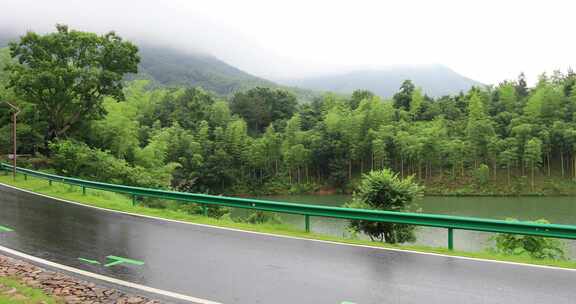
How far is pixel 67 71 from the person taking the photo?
83.9 ft

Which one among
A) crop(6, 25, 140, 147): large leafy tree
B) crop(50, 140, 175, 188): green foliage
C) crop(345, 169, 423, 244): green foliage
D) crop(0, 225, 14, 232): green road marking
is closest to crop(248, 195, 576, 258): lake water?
crop(345, 169, 423, 244): green foliage

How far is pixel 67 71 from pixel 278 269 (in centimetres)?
2409

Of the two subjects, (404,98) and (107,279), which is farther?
(404,98)

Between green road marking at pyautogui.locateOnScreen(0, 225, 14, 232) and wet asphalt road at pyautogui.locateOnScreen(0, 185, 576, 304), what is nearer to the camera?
Result: wet asphalt road at pyautogui.locateOnScreen(0, 185, 576, 304)

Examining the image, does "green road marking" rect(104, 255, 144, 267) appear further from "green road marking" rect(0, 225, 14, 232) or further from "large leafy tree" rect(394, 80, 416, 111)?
"large leafy tree" rect(394, 80, 416, 111)

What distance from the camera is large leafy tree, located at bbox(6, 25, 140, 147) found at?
2534 centimetres

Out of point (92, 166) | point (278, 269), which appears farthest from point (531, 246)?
point (92, 166)

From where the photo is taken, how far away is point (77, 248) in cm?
800

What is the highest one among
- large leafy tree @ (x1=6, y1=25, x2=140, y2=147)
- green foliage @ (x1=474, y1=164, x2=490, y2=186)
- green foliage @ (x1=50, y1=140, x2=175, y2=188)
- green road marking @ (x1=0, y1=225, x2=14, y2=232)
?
large leafy tree @ (x1=6, y1=25, x2=140, y2=147)

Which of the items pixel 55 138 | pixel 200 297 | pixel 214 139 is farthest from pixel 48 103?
pixel 214 139

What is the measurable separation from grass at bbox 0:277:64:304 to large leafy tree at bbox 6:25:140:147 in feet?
73.5

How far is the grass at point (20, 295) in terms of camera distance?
17.1 ft

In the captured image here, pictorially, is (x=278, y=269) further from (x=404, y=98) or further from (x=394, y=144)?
(x=404, y=98)

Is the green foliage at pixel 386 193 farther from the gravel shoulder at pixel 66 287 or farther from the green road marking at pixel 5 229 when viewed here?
the gravel shoulder at pixel 66 287
